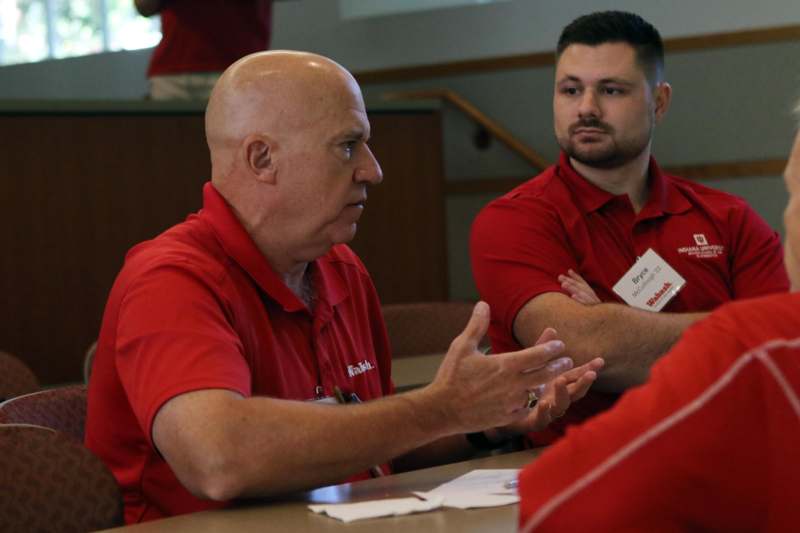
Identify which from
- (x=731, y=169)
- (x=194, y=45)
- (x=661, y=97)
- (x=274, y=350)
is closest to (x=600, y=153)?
(x=661, y=97)

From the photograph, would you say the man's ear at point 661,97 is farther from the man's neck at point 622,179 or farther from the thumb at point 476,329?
the thumb at point 476,329

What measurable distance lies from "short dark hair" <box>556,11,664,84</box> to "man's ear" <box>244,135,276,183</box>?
1262 mm

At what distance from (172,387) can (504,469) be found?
535mm

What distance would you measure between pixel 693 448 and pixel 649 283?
6.18ft

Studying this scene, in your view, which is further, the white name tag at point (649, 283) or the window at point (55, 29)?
the window at point (55, 29)

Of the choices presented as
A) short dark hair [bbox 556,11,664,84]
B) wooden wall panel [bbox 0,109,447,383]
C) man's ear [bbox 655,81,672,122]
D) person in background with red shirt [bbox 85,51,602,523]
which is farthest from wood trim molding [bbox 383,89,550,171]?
person in background with red shirt [bbox 85,51,602,523]

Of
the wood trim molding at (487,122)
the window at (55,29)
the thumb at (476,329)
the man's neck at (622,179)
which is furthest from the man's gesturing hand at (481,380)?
the window at (55,29)

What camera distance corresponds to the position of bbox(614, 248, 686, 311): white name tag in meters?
2.76

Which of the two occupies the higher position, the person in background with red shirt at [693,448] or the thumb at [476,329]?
the person in background with red shirt at [693,448]

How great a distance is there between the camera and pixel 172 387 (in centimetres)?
169

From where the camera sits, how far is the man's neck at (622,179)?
9.87 feet

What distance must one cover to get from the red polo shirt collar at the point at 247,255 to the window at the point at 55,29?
283 inches

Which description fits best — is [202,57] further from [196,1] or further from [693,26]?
[693,26]

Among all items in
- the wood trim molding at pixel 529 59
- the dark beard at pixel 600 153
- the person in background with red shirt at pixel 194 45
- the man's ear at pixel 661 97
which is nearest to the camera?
the dark beard at pixel 600 153
